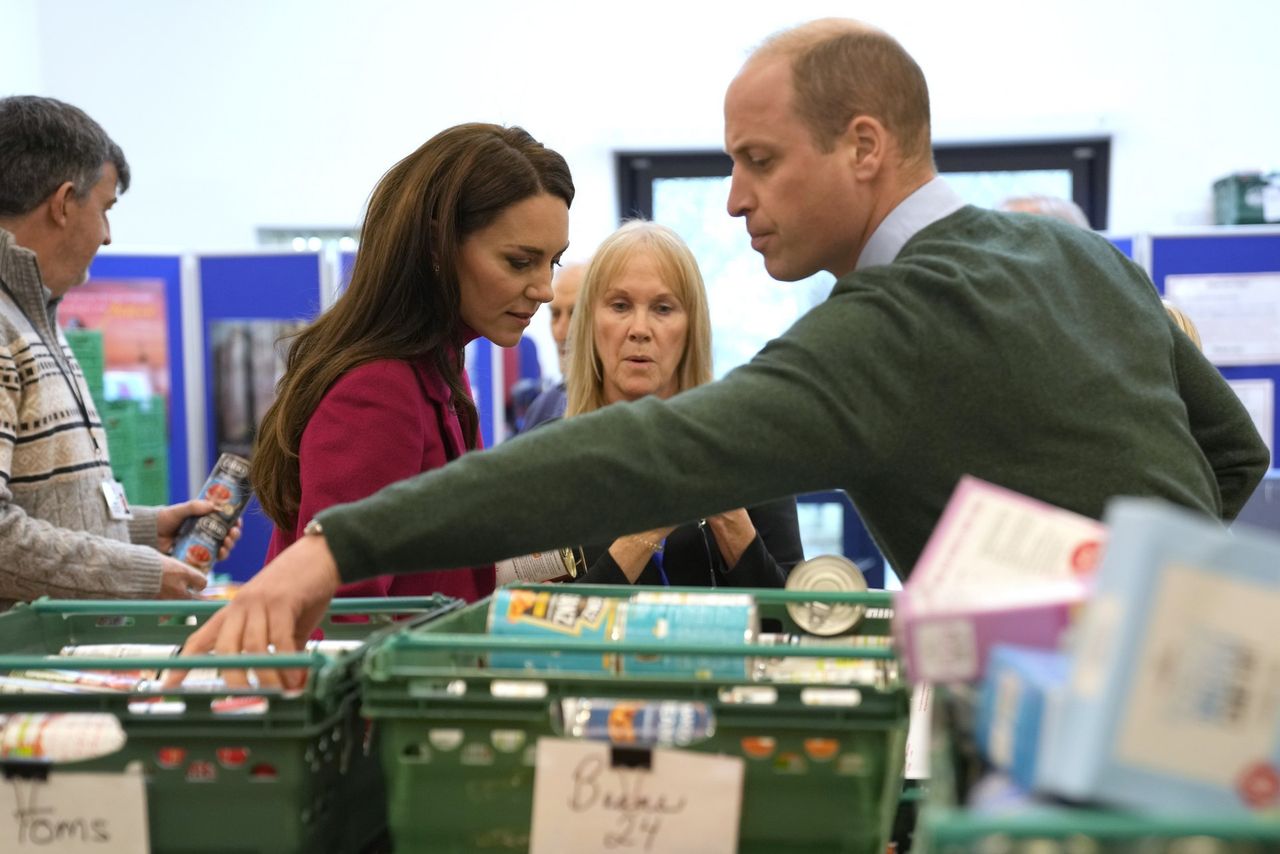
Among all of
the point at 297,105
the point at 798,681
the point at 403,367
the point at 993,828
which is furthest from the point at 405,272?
the point at 297,105

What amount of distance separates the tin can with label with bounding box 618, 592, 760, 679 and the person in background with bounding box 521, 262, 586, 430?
213 centimetres

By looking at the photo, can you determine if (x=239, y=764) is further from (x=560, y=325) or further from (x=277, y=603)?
(x=560, y=325)

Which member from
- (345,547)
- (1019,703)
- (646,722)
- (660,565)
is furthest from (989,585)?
(660,565)

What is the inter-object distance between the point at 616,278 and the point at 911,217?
48.0 inches

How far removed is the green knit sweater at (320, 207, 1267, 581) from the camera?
108 centimetres

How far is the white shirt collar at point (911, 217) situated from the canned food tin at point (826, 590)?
35cm

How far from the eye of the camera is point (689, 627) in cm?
106

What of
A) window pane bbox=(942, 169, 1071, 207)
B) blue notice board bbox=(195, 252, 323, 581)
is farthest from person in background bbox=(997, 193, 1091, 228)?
window pane bbox=(942, 169, 1071, 207)

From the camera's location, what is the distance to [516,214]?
1870 mm

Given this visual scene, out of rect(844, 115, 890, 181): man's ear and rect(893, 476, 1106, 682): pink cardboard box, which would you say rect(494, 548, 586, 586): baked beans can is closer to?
rect(844, 115, 890, 181): man's ear

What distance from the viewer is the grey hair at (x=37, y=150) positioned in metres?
2.48

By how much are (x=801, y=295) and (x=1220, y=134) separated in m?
2.45

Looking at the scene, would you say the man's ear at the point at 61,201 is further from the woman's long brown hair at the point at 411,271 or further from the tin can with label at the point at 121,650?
the tin can with label at the point at 121,650

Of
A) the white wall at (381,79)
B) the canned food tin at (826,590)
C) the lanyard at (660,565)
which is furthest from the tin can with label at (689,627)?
the white wall at (381,79)
